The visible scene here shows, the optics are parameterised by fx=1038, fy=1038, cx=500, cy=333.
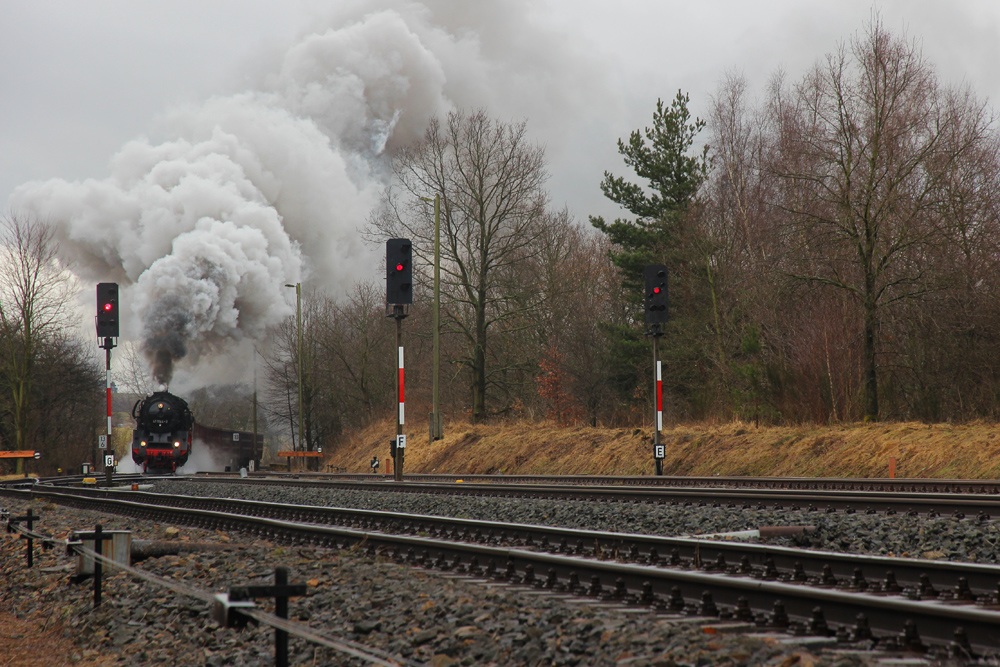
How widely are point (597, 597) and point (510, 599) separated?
0.63 metres

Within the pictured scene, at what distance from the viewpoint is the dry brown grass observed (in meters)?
18.1

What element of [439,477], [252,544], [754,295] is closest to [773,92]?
[754,295]

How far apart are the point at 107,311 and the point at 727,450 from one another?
52.7ft

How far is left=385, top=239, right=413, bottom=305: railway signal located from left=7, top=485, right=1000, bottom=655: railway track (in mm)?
10038

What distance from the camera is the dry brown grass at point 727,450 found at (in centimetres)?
1808

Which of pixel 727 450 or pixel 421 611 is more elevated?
pixel 727 450

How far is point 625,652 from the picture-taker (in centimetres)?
509

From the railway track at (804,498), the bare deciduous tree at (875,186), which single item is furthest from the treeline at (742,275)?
the railway track at (804,498)

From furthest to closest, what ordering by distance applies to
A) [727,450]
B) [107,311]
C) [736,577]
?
[107,311] → [727,450] → [736,577]

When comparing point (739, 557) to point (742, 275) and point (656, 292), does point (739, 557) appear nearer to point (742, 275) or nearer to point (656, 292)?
point (656, 292)

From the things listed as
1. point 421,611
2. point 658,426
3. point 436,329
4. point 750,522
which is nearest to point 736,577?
point 421,611

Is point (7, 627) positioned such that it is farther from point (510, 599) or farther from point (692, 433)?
point (692, 433)

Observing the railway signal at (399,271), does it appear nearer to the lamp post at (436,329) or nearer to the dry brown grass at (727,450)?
the dry brown grass at (727,450)

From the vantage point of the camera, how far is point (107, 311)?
26906 mm
